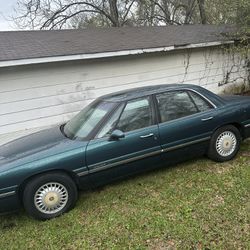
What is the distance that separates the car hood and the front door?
276 mm

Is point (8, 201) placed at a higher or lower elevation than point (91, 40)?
lower

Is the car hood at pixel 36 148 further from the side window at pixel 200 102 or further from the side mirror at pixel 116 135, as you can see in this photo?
the side window at pixel 200 102

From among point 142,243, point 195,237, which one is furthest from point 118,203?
point 195,237

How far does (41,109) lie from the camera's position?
25.2 ft

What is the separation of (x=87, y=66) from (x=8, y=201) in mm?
4970

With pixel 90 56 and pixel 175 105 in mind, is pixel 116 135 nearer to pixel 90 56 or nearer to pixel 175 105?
pixel 175 105

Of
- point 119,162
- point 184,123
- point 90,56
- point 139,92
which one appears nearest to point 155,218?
point 119,162

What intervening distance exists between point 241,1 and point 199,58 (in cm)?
221

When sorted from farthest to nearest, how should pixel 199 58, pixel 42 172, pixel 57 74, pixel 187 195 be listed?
pixel 199 58 → pixel 57 74 → pixel 187 195 → pixel 42 172

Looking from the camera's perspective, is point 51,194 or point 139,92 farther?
point 139,92

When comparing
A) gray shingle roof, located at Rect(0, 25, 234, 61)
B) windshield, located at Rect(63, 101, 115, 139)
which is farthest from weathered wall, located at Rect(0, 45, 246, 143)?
windshield, located at Rect(63, 101, 115, 139)

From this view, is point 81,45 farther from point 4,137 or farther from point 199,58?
point 199,58

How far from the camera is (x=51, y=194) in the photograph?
13.7ft

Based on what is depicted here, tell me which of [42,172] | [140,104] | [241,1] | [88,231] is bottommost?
[88,231]
